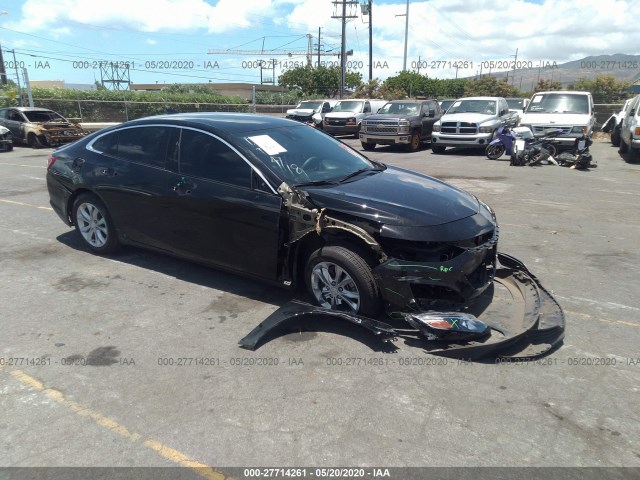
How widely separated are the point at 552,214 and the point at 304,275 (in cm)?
563

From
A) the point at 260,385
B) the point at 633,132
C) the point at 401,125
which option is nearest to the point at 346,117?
the point at 401,125

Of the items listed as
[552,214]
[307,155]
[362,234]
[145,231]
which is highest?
[307,155]

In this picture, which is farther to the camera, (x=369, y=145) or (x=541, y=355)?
(x=369, y=145)

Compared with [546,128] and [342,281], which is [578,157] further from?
[342,281]

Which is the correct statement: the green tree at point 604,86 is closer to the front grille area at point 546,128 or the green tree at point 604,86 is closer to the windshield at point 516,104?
the windshield at point 516,104

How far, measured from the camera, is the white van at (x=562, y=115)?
15.0 metres

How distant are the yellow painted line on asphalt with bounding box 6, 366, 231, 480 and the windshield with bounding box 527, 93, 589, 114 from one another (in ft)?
56.1

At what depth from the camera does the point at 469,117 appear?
17.0m

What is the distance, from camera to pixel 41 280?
5086mm

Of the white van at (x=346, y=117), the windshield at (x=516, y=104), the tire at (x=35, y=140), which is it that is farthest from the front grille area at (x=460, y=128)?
the tire at (x=35, y=140)

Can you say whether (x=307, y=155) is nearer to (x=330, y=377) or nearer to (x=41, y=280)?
(x=330, y=377)

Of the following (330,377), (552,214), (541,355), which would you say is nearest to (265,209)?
(330,377)

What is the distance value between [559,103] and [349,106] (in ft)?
32.7

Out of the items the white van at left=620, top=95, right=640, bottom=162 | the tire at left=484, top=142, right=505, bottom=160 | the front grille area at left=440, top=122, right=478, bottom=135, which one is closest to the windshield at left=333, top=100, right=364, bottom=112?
the front grille area at left=440, top=122, right=478, bottom=135
